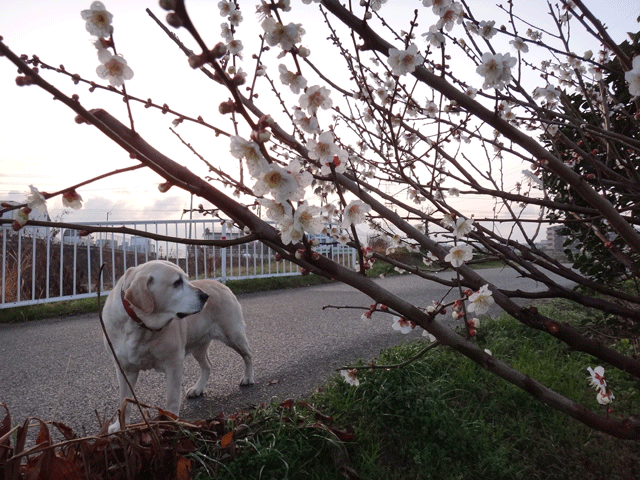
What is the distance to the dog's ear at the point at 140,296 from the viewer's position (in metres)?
2.54

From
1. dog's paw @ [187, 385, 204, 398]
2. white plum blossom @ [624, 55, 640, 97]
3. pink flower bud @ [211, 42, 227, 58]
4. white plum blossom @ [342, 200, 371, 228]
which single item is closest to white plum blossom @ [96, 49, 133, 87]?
pink flower bud @ [211, 42, 227, 58]

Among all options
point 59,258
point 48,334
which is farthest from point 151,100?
point 59,258

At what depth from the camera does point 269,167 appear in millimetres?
908

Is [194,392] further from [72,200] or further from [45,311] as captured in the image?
[45,311]

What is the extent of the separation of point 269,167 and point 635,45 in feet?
9.92

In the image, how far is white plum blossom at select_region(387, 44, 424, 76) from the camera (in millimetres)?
1439

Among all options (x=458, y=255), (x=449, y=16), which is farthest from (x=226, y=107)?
(x=449, y=16)

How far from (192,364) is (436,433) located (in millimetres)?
2459

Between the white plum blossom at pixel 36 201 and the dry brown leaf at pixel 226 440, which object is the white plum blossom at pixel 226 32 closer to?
the white plum blossom at pixel 36 201

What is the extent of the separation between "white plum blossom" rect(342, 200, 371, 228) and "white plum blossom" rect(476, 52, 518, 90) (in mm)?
654

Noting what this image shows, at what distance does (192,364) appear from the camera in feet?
12.7

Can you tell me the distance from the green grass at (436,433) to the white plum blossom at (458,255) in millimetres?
891

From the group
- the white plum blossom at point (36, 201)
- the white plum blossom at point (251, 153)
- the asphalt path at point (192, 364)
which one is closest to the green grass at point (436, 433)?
the asphalt path at point (192, 364)

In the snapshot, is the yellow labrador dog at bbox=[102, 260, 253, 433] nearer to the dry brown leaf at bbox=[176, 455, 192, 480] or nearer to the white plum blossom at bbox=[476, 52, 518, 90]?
the dry brown leaf at bbox=[176, 455, 192, 480]
